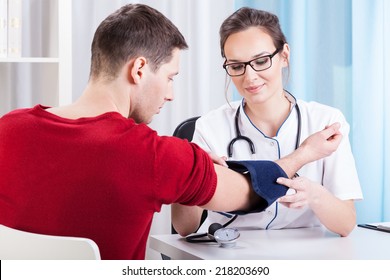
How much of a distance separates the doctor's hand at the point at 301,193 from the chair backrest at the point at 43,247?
54cm

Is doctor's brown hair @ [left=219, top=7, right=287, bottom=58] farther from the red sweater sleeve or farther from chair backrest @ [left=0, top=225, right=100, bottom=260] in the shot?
chair backrest @ [left=0, top=225, right=100, bottom=260]

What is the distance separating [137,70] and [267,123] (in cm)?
77

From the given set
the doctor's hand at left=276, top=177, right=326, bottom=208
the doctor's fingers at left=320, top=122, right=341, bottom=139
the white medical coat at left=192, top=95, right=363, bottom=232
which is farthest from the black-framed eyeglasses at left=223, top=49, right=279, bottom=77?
the doctor's hand at left=276, top=177, right=326, bottom=208

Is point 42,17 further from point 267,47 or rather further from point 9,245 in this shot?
point 9,245

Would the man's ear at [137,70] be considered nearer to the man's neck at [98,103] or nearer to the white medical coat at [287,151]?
the man's neck at [98,103]

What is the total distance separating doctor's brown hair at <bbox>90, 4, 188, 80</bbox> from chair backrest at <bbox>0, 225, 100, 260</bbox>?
1.40 feet

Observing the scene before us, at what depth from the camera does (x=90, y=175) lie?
1205mm

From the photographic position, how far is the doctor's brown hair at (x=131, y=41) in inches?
55.5

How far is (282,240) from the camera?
1.69 metres

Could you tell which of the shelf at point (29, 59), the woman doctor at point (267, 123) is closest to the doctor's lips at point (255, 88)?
the woman doctor at point (267, 123)

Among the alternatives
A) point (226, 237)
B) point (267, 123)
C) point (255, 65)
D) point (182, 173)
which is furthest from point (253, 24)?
point (182, 173)

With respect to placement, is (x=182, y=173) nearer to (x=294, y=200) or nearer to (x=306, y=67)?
(x=294, y=200)

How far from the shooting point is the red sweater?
1205 millimetres
